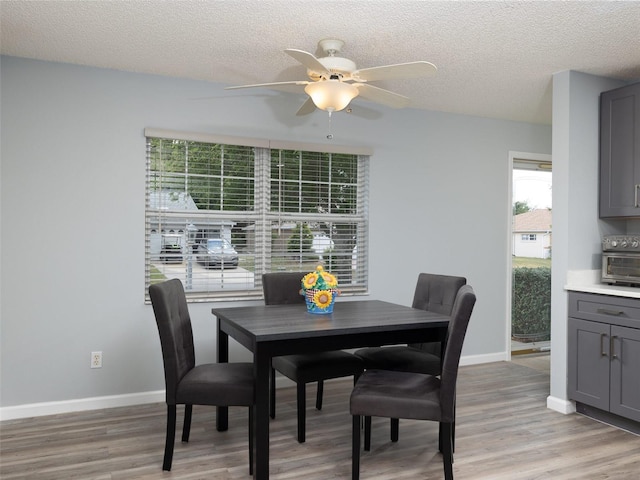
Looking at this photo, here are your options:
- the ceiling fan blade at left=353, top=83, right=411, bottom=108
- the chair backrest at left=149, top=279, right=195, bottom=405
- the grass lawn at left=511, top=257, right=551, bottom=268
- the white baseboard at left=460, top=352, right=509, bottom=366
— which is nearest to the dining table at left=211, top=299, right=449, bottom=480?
the chair backrest at left=149, top=279, right=195, bottom=405

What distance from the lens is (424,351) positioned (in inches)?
134

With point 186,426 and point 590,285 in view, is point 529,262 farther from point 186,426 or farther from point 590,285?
point 186,426

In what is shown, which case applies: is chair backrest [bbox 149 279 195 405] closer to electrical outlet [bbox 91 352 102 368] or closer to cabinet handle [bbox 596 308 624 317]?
electrical outlet [bbox 91 352 102 368]

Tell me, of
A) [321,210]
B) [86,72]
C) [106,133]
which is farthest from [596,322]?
[86,72]

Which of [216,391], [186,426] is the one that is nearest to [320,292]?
[216,391]

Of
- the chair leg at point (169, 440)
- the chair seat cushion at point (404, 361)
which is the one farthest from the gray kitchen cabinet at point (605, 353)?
the chair leg at point (169, 440)

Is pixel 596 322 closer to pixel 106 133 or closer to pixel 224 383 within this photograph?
pixel 224 383

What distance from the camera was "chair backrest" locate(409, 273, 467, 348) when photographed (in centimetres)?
334

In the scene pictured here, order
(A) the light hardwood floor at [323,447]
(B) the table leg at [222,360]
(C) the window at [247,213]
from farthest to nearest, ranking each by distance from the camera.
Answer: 1. (C) the window at [247,213]
2. (B) the table leg at [222,360]
3. (A) the light hardwood floor at [323,447]

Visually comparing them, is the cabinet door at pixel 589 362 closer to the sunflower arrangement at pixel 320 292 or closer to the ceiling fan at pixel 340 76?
the sunflower arrangement at pixel 320 292

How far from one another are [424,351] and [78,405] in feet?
7.78

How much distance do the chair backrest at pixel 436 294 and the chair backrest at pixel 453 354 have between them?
0.91 m

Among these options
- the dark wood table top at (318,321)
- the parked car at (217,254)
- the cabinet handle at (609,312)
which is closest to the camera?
the dark wood table top at (318,321)

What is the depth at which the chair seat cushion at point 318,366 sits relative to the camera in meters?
3.01
